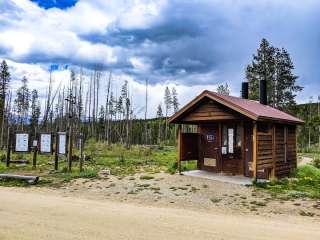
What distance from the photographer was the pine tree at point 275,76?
140 feet

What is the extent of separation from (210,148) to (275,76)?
3058 cm

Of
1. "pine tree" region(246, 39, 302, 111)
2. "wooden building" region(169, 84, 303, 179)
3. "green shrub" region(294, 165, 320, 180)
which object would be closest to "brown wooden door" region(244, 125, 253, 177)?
"wooden building" region(169, 84, 303, 179)

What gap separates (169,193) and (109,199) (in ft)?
6.39

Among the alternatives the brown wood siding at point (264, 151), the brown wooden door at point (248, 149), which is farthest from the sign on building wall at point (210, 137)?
the brown wood siding at point (264, 151)

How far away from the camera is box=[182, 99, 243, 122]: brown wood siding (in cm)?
1415

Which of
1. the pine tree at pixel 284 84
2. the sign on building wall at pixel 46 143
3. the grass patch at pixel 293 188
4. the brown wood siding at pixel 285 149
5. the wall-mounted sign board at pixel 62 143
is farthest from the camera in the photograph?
the pine tree at pixel 284 84

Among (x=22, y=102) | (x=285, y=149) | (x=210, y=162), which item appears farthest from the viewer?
(x=22, y=102)

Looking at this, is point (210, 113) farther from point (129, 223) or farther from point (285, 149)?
point (129, 223)

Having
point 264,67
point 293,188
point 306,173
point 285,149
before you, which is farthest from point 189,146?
point 264,67

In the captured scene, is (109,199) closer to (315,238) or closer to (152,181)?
(152,181)

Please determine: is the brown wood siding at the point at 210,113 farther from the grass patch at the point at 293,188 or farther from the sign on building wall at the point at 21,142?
the sign on building wall at the point at 21,142

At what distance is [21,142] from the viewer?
18.3 metres

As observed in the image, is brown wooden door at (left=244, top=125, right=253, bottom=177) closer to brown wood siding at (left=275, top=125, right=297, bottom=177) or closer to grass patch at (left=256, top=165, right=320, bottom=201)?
brown wood siding at (left=275, top=125, right=297, bottom=177)

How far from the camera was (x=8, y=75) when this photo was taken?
49969 mm
